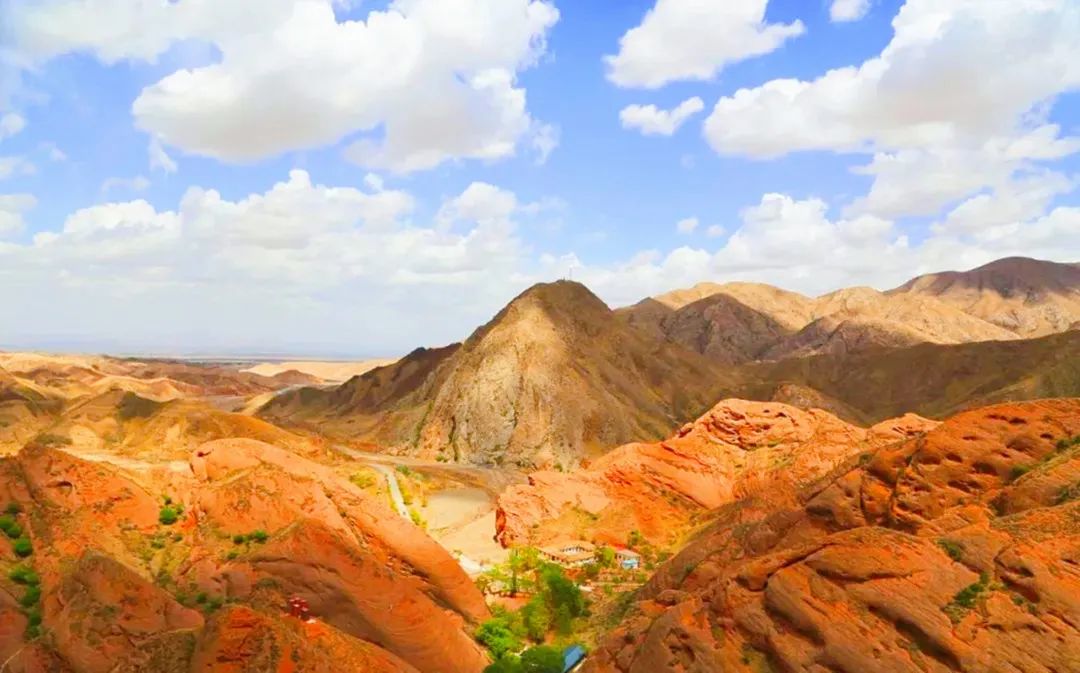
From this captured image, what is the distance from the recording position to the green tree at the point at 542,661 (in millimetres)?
25781

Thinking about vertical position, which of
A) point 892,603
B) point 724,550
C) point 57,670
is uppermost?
point 892,603

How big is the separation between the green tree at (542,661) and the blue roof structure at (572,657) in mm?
574

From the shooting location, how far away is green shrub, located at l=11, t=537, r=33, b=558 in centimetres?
2391

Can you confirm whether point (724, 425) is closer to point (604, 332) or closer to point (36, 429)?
point (604, 332)

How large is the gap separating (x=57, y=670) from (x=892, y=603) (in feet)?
67.7

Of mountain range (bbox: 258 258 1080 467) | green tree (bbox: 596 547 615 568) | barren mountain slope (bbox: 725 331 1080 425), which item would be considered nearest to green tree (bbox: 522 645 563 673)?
green tree (bbox: 596 547 615 568)

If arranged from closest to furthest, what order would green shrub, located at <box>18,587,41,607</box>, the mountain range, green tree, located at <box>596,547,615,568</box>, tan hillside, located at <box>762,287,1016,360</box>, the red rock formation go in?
the red rock formation, green shrub, located at <box>18,587,41,607</box>, green tree, located at <box>596,547,615,568</box>, the mountain range, tan hillside, located at <box>762,287,1016,360</box>

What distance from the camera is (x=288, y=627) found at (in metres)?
16.2

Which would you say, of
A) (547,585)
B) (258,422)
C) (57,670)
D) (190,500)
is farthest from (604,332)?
(57,670)

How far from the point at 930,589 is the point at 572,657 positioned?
18293 mm

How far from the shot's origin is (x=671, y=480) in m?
45.9

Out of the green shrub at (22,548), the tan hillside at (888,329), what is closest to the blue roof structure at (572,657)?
the green shrub at (22,548)

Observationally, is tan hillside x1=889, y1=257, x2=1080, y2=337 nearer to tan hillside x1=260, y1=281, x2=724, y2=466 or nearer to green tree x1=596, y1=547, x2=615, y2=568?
tan hillside x1=260, y1=281, x2=724, y2=466

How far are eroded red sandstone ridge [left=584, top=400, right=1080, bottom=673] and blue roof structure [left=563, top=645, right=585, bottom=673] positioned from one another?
967 cm
